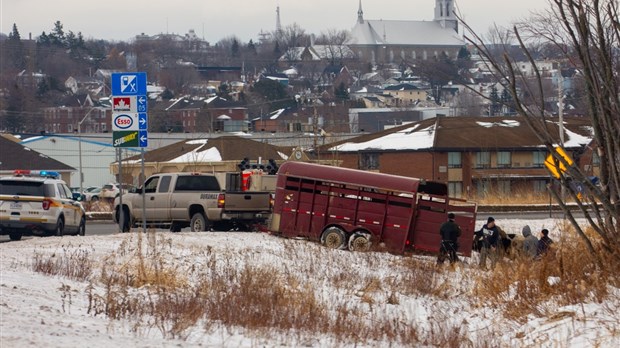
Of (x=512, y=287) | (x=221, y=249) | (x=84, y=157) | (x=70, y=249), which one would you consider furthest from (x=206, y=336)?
(x=84, y=157)

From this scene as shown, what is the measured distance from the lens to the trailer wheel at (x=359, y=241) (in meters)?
28.9

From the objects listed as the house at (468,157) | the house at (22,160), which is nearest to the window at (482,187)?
the house at (468,157)

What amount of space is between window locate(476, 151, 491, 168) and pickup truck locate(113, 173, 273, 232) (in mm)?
41371

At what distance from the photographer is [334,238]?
96.6ft

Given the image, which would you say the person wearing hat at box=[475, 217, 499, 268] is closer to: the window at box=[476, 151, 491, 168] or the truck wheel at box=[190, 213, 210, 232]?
the truck wheel at box=[190, 213, 210, 232]

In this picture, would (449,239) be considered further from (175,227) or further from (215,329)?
(215,329)

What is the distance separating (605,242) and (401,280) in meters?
4.25

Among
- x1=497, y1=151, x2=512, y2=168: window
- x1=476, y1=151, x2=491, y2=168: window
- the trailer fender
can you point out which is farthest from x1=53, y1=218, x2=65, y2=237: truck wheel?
x1=497, y1=151, x2=512, y2=168: window

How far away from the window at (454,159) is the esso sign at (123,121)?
4721 centimetres

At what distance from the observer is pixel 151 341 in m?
13.9

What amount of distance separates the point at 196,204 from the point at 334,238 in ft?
17.6

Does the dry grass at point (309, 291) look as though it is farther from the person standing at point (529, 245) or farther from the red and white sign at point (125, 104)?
the red and white sign at point (125, 104)

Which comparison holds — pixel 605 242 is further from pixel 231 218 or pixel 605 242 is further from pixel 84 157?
pixel 84 157

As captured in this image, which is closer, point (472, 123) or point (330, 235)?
point (330, 235)
